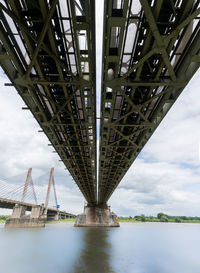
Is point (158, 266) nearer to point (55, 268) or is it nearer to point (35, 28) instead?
point (55, 268)

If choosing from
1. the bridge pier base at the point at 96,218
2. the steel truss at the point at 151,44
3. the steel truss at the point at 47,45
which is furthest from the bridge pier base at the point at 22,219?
the steel truss at the point at 151,44

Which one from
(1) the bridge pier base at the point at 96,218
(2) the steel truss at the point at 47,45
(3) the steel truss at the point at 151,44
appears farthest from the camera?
(1) the bridge pier base at the point at 96,218

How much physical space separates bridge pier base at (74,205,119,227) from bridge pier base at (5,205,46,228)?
400 inches

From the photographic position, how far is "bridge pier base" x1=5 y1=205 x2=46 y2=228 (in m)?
46.8

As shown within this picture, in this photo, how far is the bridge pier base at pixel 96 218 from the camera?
175 ft

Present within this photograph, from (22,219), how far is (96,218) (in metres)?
19.5

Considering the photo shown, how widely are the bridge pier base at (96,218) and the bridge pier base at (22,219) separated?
33.3 ft

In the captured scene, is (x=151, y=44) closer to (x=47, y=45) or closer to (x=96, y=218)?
(x=47, y=45)

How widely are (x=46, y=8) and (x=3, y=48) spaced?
2.43 meters

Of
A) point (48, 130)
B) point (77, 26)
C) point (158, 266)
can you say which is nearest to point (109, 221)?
point (158, 266)

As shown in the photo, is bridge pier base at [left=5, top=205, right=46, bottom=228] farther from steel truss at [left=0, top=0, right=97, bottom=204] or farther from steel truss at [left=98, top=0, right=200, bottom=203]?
steel truss at [left=98, top=0, right=200, bottom=203]

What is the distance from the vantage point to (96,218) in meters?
54.7

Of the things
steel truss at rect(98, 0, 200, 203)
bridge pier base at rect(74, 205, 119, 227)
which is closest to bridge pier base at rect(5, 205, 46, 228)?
bridge pier base at rect(74, 205, 119, 227)

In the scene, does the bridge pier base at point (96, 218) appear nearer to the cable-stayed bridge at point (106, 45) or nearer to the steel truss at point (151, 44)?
the cable-stayed bridge at point (106, 45)
